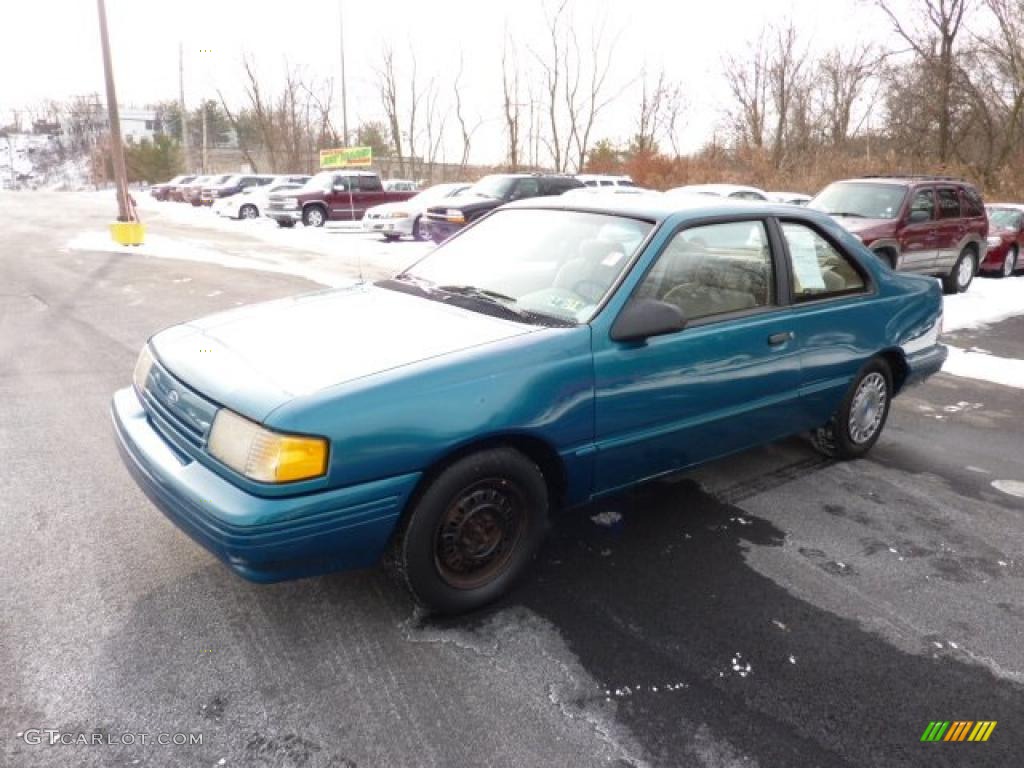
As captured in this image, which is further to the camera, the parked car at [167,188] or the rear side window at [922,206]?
the parked car at [167,188]

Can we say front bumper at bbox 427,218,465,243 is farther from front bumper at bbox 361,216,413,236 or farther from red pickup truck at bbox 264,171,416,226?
red pickup truck at bbox 264,171,416,226

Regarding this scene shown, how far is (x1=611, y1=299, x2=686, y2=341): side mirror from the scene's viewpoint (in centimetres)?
306

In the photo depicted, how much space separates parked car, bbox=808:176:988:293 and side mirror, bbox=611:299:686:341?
8.39m

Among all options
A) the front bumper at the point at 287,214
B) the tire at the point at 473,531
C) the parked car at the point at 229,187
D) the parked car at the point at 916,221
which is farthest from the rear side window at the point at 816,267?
the parked car at the point at 229,187

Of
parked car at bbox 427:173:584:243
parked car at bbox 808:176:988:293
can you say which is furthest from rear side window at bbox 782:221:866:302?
parked car at bbox 427:173:584:243

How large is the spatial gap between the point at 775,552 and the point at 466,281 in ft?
6.33

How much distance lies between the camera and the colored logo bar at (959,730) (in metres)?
2.34

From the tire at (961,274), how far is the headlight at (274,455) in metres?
12.1

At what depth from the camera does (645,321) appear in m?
3.06

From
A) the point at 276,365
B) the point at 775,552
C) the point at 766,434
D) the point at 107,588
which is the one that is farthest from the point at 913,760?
the point at 107,588

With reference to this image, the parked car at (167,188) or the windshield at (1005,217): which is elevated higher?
the parked car at (167,188)

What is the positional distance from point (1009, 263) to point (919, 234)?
4336mm

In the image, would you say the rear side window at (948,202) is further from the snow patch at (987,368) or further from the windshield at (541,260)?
the windshield at (541,260)

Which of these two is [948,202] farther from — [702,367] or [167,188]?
[167,188]
